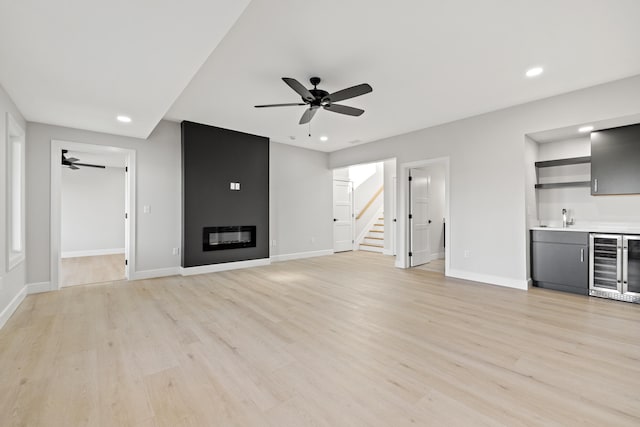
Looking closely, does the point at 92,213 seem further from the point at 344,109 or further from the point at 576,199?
the point at 576,199

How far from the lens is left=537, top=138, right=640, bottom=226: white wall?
400 cm

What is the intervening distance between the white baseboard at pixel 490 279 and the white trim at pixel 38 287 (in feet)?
21.1

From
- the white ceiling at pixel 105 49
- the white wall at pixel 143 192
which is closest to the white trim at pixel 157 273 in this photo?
the white wall at pixel 143 192

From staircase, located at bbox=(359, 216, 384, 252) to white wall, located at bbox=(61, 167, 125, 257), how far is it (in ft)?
23.7

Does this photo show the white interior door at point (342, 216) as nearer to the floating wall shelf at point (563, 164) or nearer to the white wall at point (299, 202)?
the white wall at point (299, 202)

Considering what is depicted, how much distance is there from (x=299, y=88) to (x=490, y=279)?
4.11 metres

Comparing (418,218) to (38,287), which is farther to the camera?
(418,218)

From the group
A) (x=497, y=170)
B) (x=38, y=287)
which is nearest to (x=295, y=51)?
(x=497, y=170)

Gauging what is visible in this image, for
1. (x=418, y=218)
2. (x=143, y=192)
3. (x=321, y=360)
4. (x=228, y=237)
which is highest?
(x=143, y=192)

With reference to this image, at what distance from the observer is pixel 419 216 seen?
6133 mm

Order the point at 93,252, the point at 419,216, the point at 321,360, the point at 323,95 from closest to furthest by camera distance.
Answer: the point at 321,360 < the point at 323,95 < the point at 419,216 < the point at 93,252

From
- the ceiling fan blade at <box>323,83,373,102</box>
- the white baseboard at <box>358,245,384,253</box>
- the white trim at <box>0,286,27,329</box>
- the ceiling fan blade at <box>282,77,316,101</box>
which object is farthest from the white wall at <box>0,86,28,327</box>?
the white baseboard at <box>358,245,384,253</box>

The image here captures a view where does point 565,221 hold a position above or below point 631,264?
above

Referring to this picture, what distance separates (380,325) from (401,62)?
2.79 m
